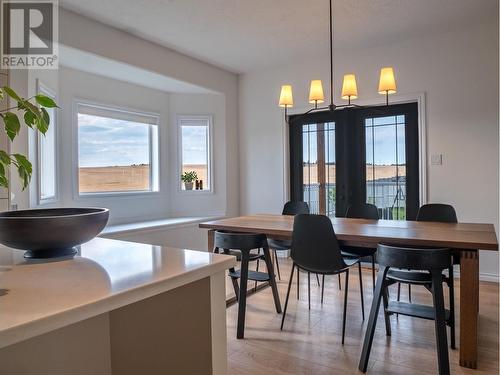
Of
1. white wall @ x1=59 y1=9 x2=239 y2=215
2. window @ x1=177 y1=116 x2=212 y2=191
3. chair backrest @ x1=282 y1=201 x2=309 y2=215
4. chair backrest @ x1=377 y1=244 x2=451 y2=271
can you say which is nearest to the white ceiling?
white wall @ x1=59 y1=9 x2=239 y2=215

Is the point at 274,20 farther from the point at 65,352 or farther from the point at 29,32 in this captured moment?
the point at 65,352

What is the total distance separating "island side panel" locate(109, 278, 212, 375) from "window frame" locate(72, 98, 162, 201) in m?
3.32

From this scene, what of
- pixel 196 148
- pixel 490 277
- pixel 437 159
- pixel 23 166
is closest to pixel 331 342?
pixel 23 166

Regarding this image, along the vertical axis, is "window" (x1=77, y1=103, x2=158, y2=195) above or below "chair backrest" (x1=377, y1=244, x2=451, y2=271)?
above

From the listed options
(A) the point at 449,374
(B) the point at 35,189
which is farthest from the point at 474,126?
(B) the point at 35,189

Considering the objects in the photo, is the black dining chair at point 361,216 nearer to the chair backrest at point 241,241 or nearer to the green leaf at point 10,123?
the chair backrest at point 241,241

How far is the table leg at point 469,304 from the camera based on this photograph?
Answer: 1.98 m

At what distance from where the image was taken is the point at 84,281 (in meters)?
0.90

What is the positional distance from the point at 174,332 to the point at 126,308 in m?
0.21

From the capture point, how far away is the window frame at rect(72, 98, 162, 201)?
159 inches

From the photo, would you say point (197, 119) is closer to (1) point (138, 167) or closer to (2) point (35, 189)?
(1) point (138, 167)

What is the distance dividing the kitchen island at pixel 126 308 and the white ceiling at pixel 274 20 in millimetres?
2712

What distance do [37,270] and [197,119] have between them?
441 centimetres

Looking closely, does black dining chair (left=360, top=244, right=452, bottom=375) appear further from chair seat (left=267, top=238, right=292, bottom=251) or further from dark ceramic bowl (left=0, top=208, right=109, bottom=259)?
dark ceramic bowl (left=0, top=208, right=109, bottom=259)
